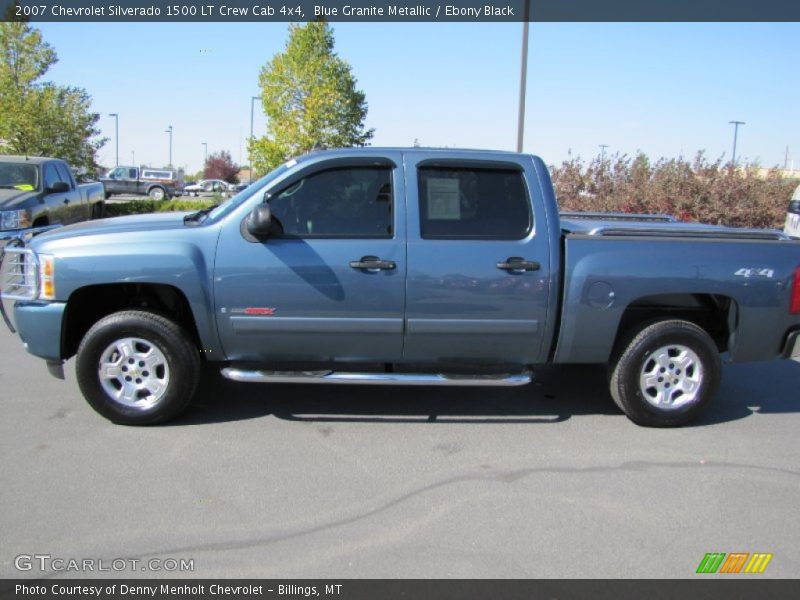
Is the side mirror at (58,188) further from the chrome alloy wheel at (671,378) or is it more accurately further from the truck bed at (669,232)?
the chrome alloy wheel at (671,378)

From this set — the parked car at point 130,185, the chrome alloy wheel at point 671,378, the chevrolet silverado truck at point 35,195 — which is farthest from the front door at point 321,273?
the parked car at point 130,185

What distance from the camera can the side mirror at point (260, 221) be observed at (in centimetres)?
435

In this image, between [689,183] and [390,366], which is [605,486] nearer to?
[390,366]

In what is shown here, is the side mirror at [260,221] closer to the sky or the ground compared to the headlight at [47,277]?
closer to the sky

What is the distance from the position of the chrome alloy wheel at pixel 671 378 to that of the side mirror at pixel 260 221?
2.89 metres

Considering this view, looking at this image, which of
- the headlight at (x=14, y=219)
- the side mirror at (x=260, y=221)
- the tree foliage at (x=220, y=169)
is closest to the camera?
the side mirror at (x=260, y=221)

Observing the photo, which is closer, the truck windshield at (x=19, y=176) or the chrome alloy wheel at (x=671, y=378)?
the chrome alloy wheel at (x=671, y=378)

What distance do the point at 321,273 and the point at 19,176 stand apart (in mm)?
8394

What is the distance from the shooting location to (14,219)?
30.5ft

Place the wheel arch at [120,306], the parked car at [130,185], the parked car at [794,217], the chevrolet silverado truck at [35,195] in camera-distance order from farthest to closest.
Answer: the parked car at [130,185] < the parked car at [794,217] < the chevrolet silverado truck at [35,195] < the wheel arch at [120,306]

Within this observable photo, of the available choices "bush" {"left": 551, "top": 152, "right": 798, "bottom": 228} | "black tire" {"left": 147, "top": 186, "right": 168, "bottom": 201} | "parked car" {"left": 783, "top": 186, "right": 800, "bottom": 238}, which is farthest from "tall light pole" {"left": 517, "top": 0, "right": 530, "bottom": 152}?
"black tire" {"left": 147, "top": 186, "right": 168, "bottom": 201}

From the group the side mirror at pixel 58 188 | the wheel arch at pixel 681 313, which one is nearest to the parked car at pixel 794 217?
the wheel arch at pixel 681 313

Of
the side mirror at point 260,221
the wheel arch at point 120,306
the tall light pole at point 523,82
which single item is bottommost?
the wheel arch at point 120,306
